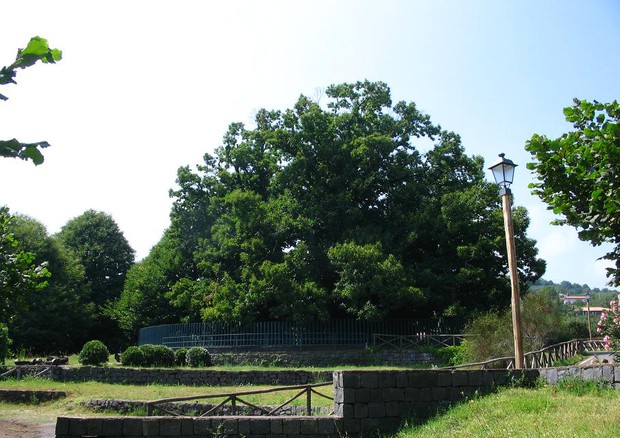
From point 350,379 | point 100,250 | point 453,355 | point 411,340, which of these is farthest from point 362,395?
point 100,250

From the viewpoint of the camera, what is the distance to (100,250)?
49.3m

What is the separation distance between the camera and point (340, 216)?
30328mm

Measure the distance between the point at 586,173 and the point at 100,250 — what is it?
47067 mm

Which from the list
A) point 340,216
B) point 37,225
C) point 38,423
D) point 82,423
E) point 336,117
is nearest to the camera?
point 82,423

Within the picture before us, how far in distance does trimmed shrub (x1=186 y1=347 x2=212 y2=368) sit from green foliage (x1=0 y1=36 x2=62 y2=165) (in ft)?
74.1

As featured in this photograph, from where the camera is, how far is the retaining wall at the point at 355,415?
28.5ft

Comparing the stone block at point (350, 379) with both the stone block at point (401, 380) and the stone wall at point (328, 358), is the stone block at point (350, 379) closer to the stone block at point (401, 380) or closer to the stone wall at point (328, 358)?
the stone block at point (401, 380)

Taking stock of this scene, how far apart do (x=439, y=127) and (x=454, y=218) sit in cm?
716

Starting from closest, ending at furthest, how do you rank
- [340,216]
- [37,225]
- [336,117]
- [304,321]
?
[304,321] < [340,216] < [336,117] < [37,225]

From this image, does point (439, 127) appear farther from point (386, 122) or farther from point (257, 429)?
point (257, 429)

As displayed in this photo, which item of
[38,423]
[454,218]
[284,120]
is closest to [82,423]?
[38,423]

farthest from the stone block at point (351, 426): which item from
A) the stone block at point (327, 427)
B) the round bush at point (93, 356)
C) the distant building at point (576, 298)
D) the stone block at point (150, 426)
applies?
the distant building at point (576, 298)

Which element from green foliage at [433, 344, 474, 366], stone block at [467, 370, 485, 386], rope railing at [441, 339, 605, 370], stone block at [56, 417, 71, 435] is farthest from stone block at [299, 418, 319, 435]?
green foliage at [433, 344, 474, 366]

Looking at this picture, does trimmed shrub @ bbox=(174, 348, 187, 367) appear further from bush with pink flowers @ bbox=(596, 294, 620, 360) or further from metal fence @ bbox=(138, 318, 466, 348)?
bush with pink flowers @ bbox=(596, 294, 620, 360)
